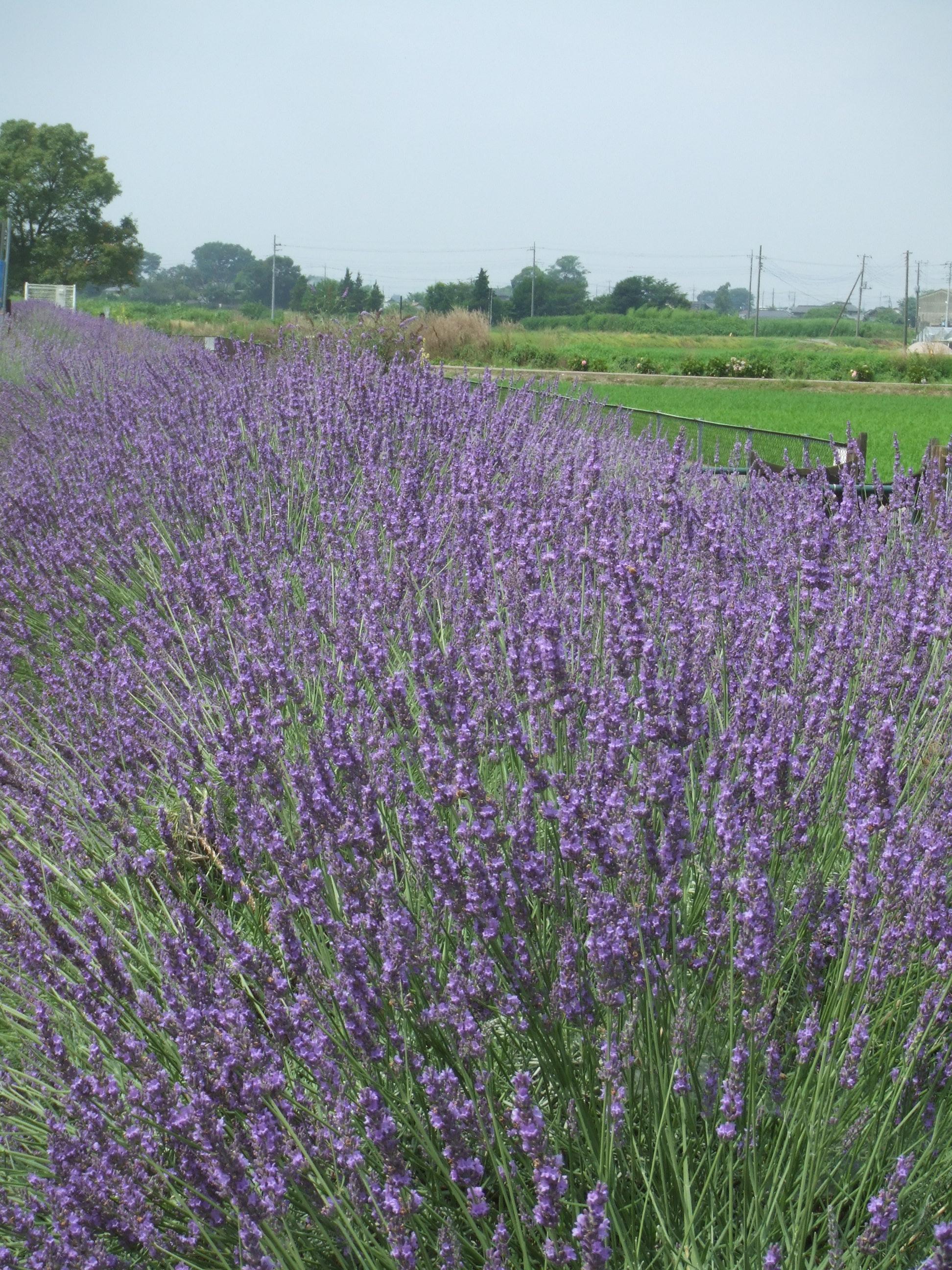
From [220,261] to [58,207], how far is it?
101 metres

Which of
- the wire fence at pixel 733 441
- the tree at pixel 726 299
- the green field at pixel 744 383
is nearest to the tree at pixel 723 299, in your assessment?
the tree at pixel 726 299

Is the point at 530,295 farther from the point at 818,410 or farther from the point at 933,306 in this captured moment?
the point at 818,410

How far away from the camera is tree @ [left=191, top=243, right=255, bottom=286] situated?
151125 mm

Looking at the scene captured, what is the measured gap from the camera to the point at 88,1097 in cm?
141

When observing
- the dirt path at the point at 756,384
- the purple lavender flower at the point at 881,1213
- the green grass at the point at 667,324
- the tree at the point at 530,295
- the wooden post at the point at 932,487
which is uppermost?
the tree at the point at 530,295

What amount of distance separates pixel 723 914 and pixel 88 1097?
899 millimetres

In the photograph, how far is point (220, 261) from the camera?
153750 millimetres

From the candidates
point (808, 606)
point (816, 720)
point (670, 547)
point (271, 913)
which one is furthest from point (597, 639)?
point (271, 913)

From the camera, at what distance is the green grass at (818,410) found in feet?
42.0

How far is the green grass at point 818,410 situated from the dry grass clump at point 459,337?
374 centimetres

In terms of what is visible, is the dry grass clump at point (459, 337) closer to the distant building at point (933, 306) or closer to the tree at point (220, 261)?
the distant building at point (933, 306)

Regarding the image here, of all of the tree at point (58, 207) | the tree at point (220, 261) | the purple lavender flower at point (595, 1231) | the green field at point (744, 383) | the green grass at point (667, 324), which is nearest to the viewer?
the purple lavender flower at point (595, 1231)

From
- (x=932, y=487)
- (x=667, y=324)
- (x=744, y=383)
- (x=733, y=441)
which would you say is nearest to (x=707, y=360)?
(x=744, y=383)

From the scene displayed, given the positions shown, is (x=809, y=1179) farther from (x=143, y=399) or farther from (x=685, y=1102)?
(x=143, y=399)
